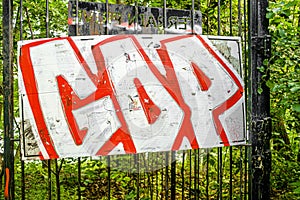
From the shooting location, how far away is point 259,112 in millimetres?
2656

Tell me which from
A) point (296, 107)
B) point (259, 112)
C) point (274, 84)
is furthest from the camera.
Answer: point (259, 112)

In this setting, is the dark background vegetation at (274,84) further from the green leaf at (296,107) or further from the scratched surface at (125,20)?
the scratched surface at (125,20)

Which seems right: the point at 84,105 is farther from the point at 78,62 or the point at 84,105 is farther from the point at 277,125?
the point at 277,125

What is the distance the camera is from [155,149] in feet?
8.06

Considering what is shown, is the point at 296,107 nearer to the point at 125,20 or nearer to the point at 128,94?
the point at 128,94

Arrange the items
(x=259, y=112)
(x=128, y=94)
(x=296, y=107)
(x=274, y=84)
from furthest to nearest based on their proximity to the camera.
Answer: (x=259, y=112) → (x=274, y=84) → (x=128, y=94) → (x=296, y=107)

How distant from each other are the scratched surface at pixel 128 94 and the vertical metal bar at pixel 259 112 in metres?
0.10

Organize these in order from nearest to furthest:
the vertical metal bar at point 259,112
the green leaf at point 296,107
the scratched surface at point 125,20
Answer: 1. the green leaf at point 296,107
2. the scratched surface at point 125,20
3. the vertical metal bar at point 259,112

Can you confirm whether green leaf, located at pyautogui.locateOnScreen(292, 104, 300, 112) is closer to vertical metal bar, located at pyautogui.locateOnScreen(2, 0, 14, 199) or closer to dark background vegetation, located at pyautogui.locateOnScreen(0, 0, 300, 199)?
dark background vegetation, located at pyautogui.locateOnScreen(0, 0, 300, 199)

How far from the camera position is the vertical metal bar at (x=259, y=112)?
2.64m

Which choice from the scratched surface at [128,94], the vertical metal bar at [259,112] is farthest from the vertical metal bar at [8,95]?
the vertical metal bar at [259,112]

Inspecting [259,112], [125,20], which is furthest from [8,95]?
[259,112]

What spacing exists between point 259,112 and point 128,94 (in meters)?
0.87

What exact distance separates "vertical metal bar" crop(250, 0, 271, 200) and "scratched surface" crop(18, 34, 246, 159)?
10 cm
